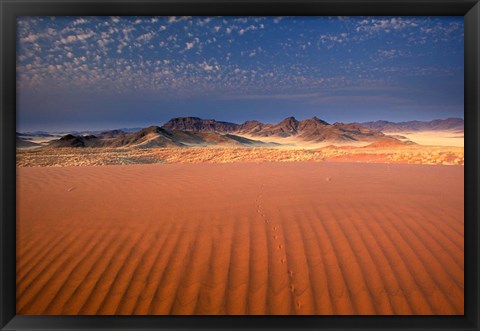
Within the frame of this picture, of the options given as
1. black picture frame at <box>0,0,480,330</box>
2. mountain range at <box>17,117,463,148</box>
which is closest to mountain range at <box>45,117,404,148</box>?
mountain range at <box>17,117,463,148</box>

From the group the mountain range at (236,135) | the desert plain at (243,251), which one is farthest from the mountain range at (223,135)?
the desert plain at (243,251)

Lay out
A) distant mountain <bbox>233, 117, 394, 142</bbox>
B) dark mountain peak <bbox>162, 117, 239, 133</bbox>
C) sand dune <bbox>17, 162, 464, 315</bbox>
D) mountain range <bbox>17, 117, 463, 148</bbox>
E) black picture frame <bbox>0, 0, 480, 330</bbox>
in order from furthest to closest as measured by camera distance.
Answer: dark mountain peak <bbox>162, 117, 239, 133</bbox>, distant mountain <bbox>233, 117, 394, 142</bbox>, mountain range <bbox>17, 117, 463, 148</bbox>, sand dune <bbox>17, 162, 464, 315</bbox>, black picture frame <bbox>0, 0, 480, 330</bbox>

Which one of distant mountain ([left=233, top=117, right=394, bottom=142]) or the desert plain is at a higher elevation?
distant mountain ([left=233, top=117, right=394, bottom=142])

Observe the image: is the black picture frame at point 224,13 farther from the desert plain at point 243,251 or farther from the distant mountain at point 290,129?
the distant mountain at point 290,129

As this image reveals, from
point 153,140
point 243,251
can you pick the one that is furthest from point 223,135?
point 243,251

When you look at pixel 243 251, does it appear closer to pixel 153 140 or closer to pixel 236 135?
pixel 153 140

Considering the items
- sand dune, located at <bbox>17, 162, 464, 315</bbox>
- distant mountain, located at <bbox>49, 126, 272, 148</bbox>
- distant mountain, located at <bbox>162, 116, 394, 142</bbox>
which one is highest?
distant mountain, located at <bbox>162, 116, 394, 142</bbox>

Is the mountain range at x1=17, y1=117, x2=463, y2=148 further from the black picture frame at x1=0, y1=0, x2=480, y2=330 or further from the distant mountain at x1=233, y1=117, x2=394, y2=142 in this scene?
the black picture frame at x1=0, y1=0, x2=480, y2=330
